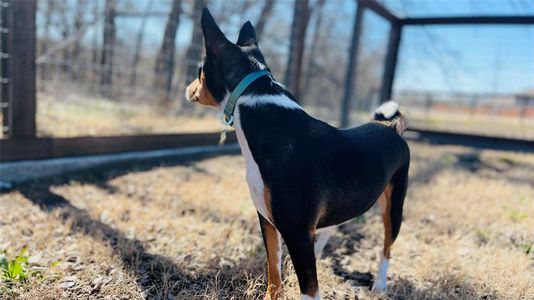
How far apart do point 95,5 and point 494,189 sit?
19.7ft

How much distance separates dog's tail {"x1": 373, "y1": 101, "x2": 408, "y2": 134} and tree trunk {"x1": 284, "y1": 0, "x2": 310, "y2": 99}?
400cm

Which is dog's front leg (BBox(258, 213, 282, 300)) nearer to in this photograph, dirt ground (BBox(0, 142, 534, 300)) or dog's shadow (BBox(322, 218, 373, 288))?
dirt ground (BBox(0, 142, 534, 300))

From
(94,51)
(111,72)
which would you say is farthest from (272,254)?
(94,51)

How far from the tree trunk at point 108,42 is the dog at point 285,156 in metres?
4.23

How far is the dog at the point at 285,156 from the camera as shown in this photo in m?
2.03

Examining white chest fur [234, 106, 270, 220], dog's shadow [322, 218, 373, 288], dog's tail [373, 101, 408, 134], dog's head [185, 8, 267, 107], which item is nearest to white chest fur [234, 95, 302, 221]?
white chest fur [234, 106, 270, 220]

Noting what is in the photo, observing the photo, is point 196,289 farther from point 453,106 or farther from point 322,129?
point 453,106

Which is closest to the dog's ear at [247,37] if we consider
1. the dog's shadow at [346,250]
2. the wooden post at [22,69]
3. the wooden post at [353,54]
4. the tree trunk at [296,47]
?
the dog's shadow at [346,250]

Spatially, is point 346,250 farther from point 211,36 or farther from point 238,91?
point 211,36

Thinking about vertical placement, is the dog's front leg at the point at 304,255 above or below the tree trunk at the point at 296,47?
below

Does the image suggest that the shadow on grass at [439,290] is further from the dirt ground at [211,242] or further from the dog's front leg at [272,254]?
the dog's front leg at [272,254]

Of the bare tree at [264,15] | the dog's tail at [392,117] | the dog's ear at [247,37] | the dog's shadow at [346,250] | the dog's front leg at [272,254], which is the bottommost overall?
the dog's shadow at [346,250]

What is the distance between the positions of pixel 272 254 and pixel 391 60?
299 inches

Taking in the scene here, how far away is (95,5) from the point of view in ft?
20.3
